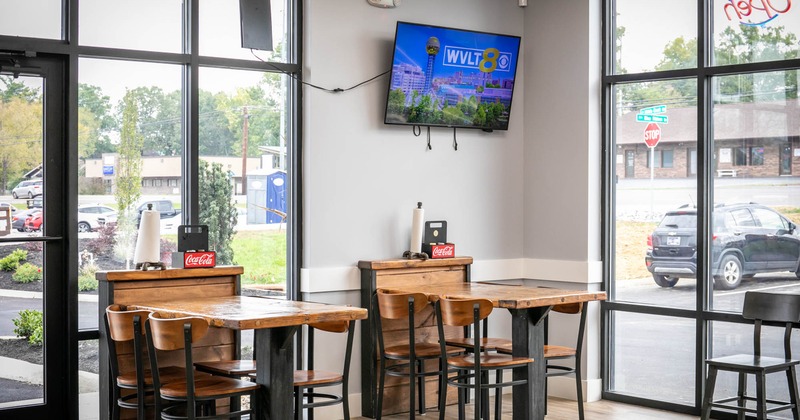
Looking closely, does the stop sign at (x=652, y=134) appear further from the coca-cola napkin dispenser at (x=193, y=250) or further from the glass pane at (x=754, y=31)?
the coca-cola napkin dispenser at (x=193, y=250)

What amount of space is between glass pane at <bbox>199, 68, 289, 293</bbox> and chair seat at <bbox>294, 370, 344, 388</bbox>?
1.23 meters

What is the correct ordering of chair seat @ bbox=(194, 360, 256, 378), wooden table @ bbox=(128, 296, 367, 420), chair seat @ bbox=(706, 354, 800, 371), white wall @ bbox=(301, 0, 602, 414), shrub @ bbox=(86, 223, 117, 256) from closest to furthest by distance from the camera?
wooden table @ bbox=(128, 296, 367, 420) → chair seat @ bbox=(194, 360, 256, 378) → chair seat @ bbox=(706, 354, 800, 371) → shrub @ bbox=(86, 223, 117, 256) → white wall @ bbox=(301, 0, 602, 414)

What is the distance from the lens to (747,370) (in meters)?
5.18

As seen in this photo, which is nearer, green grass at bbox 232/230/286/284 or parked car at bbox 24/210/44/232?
parked car at bbox 24/210/44/232

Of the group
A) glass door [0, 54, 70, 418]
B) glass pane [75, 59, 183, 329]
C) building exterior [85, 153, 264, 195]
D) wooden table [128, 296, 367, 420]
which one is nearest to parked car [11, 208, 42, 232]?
glass door [0, 54, 70, 418]

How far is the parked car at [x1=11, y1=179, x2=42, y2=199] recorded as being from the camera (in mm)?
5270

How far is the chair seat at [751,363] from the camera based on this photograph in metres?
5.16

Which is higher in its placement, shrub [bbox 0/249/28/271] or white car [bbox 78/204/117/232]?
white car [bbox 78/204/117/232]

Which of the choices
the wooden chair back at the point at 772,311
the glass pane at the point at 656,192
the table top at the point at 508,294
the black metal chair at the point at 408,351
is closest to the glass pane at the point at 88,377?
the black metal chair at the point at 408,351

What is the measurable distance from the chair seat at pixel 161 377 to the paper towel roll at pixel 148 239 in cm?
64

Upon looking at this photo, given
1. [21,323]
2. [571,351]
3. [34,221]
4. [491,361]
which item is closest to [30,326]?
[21,323]

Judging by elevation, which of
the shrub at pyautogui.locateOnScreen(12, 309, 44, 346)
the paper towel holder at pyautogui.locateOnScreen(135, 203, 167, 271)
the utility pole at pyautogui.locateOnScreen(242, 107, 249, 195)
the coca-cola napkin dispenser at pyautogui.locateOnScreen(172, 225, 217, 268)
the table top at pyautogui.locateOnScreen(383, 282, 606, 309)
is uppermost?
the utility pole at pyautogui.locateOnScreen(242, 107, 249, 195)

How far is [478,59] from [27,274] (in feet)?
11.2

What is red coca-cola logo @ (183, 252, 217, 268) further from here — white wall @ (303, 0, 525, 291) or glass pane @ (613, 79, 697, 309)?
glass pane @ (613, 79, 697, 309)
